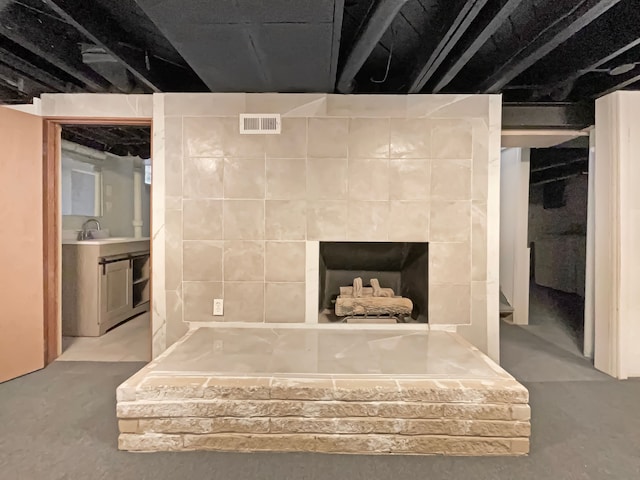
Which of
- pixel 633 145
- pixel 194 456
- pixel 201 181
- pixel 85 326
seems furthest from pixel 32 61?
pixel 633 145

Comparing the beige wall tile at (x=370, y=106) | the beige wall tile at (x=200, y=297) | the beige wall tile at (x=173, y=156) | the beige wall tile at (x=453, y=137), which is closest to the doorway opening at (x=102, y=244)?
the beige wall tile at (x=173, y=156)

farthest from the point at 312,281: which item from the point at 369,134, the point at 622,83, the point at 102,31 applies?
the point at 622,83

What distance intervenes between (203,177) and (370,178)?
1186mm

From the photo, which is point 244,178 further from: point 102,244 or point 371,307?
point 102,244

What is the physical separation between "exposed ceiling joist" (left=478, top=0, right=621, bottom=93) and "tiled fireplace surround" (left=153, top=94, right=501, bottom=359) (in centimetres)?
36

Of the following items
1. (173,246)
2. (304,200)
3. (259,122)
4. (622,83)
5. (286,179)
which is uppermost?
(622,83)

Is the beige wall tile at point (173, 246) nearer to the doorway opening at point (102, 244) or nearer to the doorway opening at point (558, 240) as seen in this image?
the doorway opening at point (102, 244)

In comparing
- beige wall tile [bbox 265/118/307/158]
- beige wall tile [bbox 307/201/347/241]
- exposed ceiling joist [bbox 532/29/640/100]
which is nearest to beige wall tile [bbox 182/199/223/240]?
beige wall tile [bbox 265/118/307/158]

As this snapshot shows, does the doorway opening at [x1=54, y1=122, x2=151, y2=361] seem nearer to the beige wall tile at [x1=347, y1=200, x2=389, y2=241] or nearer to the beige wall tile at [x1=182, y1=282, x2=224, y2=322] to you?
the beige wall tile at [x1=182, y1=282, x2=224, y2=322]

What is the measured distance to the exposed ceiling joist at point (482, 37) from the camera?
1.67 metres

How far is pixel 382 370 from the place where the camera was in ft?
6.41

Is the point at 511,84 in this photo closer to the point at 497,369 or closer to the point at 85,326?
the point at 497,369

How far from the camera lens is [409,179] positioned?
2.72m

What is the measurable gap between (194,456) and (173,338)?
3.89 ft
